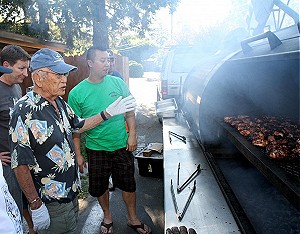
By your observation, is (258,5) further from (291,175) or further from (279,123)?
(291,175)

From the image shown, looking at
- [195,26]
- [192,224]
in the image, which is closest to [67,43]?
[192,224]

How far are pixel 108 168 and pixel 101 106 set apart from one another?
0.73 m

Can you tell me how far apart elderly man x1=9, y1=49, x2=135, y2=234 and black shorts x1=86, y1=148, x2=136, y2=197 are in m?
0.79

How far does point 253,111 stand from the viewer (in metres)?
3.44

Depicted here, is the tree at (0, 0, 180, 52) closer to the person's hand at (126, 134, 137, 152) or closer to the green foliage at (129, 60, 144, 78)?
the person's hand at (126, 134, 137, 152)

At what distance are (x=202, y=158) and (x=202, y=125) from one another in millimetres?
426

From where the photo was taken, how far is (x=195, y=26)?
1196 inches

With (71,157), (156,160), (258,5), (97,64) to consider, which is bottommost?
(156,160)

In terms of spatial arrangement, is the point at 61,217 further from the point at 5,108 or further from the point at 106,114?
the point at 5,108

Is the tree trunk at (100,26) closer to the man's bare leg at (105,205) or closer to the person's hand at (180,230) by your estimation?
the man's bare leg at (105,205)

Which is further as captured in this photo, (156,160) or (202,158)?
(156,160)

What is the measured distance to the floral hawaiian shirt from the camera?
1.91 m

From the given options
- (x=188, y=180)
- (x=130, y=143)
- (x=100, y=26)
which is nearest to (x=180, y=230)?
(x=188, y=180)

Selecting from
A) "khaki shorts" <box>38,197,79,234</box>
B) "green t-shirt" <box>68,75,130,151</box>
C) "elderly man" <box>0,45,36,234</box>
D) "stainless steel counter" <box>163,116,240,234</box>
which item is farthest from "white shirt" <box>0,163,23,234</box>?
"green t-shirt" <box>68,75,130,151</box>
